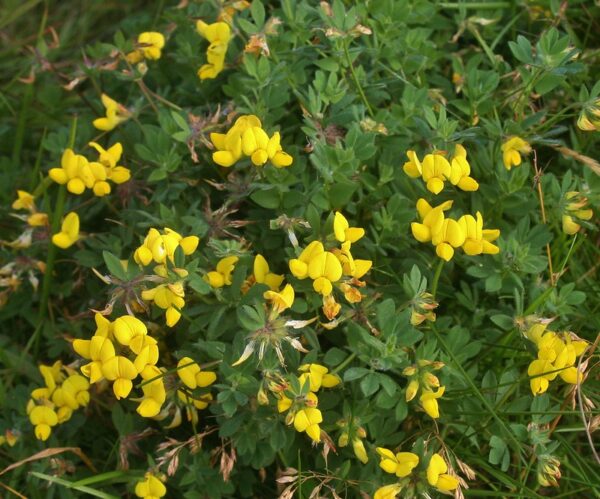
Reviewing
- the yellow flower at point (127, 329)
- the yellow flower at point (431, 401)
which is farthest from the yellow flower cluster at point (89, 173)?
the yellow flower at point (431, 401)

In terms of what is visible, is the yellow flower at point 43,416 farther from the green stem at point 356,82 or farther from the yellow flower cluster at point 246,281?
the green stem at point 356,82

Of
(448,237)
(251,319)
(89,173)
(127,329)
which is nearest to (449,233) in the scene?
(448,237)

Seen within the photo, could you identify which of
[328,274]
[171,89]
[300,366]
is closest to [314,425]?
[300,366]

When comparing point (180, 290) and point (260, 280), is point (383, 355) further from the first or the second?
point (180, 290)

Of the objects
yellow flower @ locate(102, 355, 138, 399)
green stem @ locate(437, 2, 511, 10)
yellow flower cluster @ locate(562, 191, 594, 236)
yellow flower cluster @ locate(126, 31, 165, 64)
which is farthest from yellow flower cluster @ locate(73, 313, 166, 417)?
green stem @ locate(437, 2, 511, 10)

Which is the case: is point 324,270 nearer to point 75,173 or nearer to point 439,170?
point 439,170
